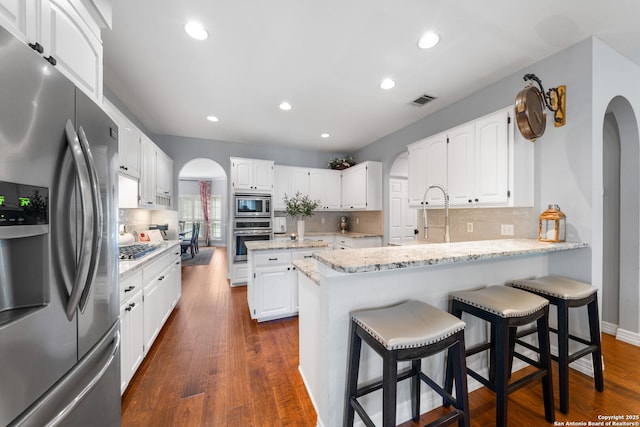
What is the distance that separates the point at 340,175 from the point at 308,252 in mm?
2691

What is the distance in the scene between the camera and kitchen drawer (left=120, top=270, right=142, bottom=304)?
1.69 m

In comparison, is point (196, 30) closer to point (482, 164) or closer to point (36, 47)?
point (36, 47)

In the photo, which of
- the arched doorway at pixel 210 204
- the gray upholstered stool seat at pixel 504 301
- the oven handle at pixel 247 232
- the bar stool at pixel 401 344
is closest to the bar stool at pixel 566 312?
the gray upholstered stool seat at pixel 504 301

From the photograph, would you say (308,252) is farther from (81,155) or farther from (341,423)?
(81,155)

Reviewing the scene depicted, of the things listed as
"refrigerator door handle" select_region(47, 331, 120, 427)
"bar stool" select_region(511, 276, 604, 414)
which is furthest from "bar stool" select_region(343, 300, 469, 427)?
"refrigerator door handle" select_region(47, 331, 120, 427)

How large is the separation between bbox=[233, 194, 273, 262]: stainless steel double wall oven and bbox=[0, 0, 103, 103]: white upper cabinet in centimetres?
308

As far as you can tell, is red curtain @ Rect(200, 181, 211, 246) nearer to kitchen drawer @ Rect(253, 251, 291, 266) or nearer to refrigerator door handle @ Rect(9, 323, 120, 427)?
kitchen drawer @ Rect(253, 251, 291, 266)

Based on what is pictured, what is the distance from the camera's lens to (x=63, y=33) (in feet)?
3.54

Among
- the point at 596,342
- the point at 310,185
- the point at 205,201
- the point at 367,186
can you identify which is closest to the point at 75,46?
the point at 596,342

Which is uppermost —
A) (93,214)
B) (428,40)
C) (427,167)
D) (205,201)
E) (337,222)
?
(428,40)

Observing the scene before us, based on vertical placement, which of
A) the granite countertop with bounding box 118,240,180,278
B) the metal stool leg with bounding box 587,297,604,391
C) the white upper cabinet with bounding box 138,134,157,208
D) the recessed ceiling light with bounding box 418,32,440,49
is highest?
the recessed ceiling light with bounding box 418,32,440,49

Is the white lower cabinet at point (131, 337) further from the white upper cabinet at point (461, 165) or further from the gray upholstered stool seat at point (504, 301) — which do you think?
the white upper cabinet at point (461, 165)

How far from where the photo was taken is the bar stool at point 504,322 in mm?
1345

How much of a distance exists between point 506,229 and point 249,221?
3739 millimetres
